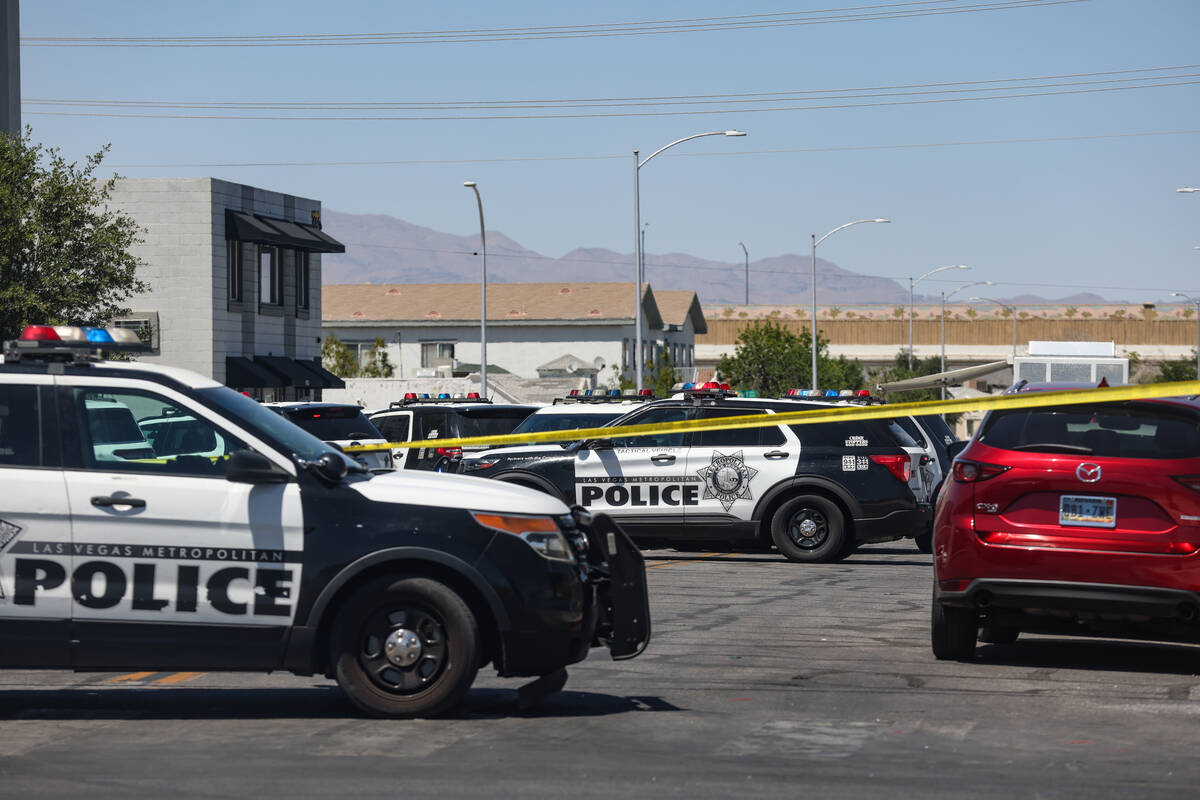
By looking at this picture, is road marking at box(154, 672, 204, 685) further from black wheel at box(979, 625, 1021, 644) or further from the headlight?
black wheel at box(979, 625, 1021, 644)

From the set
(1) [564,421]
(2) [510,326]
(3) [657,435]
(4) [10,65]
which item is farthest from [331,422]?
(2) [510,326]

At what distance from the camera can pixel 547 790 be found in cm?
619

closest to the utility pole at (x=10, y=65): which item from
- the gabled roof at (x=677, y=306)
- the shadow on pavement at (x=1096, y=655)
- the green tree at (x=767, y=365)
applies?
the shadow on pavement at (x=1096, y=655)

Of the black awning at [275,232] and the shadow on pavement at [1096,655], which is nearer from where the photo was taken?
the shadow on pavement at [1096,655]

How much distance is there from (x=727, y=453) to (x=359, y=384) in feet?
141

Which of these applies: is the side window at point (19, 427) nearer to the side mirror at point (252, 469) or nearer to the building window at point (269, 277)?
the side mirror at point (252, 469)

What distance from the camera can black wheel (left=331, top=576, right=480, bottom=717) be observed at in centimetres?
746

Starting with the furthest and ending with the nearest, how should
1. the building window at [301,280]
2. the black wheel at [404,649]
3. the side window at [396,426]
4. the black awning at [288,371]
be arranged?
the building window at [301,280], the black awning at [288,371], the side window at [396,426], the black wheel at [404,649]

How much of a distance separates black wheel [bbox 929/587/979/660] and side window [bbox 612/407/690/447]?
7278mm

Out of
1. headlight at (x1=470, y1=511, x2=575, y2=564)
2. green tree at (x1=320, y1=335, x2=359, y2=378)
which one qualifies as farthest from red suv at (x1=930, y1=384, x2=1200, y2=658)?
green tree at (x1=320, y1=335, x2=359, y2=378)

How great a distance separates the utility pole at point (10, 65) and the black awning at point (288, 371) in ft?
46.4

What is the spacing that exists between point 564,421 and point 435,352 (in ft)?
198

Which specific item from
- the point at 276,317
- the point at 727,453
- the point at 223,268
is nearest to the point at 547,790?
the point at 727,453

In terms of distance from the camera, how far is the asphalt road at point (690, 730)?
6.32m
